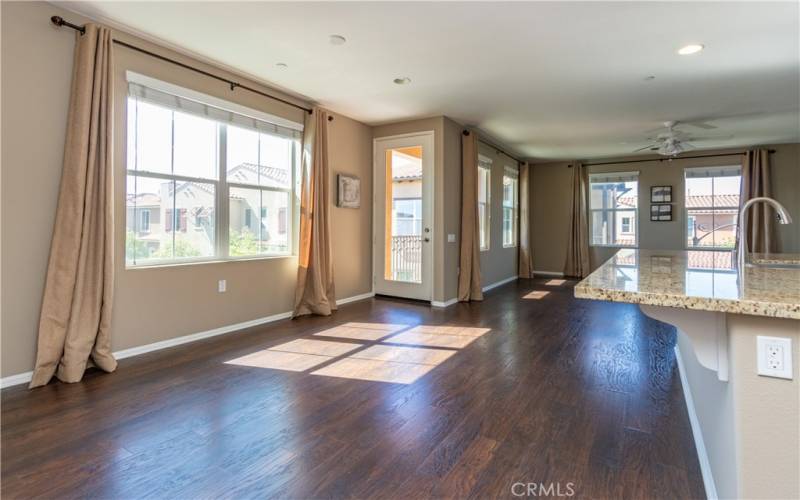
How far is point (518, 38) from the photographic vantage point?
129 inches

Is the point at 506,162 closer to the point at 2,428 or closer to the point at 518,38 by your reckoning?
the point at 518,38

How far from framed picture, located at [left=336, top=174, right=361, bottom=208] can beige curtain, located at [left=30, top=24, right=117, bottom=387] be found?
9.02ft

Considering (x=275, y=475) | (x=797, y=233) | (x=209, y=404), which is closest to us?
(x=275, y=475)

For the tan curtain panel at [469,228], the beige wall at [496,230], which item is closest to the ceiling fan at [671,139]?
the beige wall at [496,230]

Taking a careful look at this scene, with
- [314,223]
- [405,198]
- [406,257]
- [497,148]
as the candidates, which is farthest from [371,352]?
[497,148]

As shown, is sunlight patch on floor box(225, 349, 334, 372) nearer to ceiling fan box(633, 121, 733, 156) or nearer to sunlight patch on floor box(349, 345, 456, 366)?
sunlight patch on floor box(349, 345, 456, 366)

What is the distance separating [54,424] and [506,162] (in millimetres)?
7477

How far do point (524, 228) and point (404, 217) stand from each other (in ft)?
11.8

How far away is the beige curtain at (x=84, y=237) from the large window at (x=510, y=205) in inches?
256

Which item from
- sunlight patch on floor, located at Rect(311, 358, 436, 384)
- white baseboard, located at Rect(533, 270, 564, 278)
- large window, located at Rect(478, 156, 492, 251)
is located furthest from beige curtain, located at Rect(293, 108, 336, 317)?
white baseboard, located at Rect(533, 270, 564, 278)

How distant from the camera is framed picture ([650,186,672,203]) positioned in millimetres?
8164

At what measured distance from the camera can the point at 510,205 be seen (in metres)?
8.51

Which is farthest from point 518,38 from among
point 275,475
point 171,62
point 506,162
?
point 506,162

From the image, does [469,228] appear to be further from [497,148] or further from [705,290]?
[705,290]
